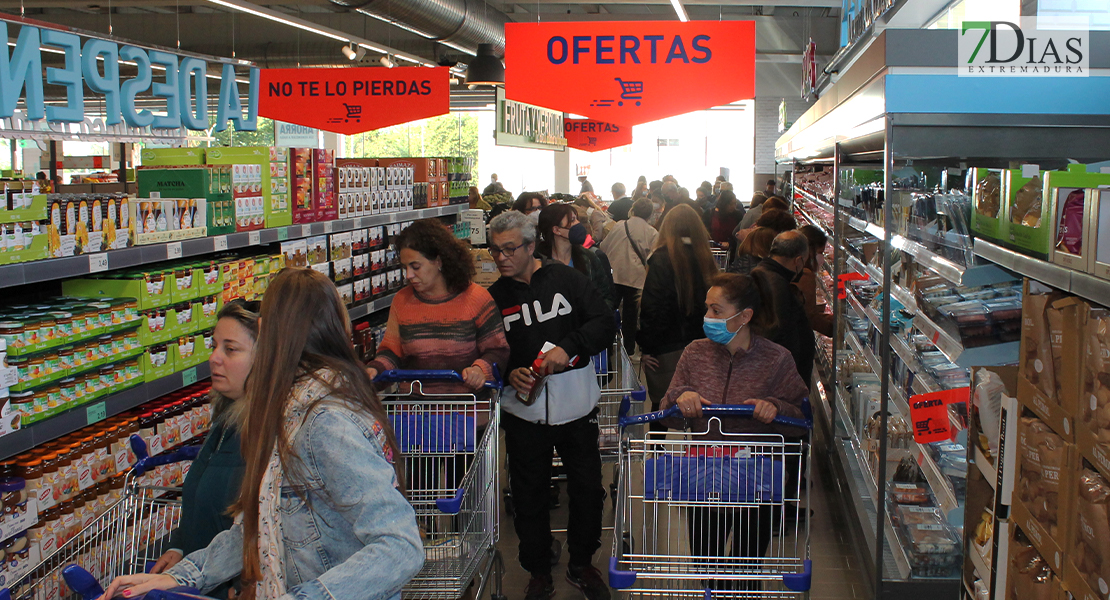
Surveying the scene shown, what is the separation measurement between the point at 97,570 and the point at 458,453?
121 cm

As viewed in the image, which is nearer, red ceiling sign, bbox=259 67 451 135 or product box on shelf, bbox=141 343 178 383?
product box on shelf, bbox=141 343 178 383

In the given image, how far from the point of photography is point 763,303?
3842 millimetres

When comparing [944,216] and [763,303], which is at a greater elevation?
[944,216]

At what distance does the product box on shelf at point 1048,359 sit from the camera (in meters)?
1.78

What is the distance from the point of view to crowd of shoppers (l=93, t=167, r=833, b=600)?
1806mm

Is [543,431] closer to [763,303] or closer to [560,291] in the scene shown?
[560,291]

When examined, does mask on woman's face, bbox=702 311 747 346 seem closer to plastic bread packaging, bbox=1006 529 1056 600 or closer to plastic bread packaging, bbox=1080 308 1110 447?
plastic bread packaging, bbox=1006 529 1056 600

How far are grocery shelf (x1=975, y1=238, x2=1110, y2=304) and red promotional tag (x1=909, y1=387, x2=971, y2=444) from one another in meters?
0.71


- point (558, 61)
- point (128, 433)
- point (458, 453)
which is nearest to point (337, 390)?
point (458, 453)

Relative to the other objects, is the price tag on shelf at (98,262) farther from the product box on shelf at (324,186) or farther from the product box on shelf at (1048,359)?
the product box on shelf at (1048,359)

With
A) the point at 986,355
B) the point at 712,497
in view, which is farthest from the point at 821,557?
the point at 986,355

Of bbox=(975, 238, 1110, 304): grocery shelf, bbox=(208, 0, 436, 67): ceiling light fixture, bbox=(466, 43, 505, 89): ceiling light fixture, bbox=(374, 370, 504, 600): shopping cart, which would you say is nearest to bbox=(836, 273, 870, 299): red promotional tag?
bbox=(374, 370, 504, 600): shopping cart

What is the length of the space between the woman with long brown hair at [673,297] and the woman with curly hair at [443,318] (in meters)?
1.31

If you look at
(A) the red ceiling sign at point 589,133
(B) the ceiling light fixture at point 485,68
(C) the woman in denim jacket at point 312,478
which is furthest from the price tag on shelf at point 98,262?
(A) the red ceiling sign at point 589,133
